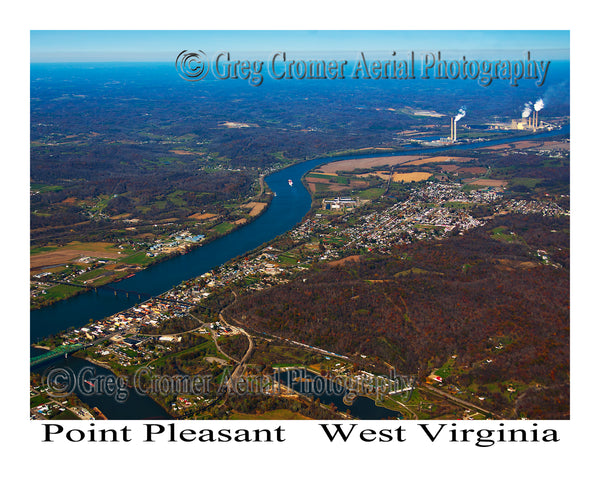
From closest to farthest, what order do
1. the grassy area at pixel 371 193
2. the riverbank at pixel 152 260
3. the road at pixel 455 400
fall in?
the road at pixel 455 400
the riverbank at pixel 152 260
the grassy area at pixel 371 193

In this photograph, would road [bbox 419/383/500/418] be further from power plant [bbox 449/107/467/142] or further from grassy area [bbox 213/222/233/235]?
power plant [bbox 449/107/467/142]

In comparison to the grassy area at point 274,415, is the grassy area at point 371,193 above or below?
above

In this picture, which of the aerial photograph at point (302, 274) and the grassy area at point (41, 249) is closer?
the aerial photograph at point (302, 274)

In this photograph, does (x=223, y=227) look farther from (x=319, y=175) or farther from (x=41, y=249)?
(x=319, y=175)

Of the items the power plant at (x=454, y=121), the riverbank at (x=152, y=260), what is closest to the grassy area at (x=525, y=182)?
the riverbank at (x=152, y=260)

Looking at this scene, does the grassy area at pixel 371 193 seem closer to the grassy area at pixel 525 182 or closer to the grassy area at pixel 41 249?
the grassy area at pixel 525 182

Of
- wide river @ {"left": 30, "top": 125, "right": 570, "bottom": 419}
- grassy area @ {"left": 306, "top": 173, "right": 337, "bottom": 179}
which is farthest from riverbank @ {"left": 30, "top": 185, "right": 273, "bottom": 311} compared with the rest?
grassy area @ {"left": 306, "top": 173, "right": 337, "bottom": 179}

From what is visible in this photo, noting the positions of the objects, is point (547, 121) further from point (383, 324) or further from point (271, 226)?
point (383, 324)

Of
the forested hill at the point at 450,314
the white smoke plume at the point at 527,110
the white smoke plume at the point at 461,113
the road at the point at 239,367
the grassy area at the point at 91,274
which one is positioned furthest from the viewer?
the white smoke plume at the point at 461,113
